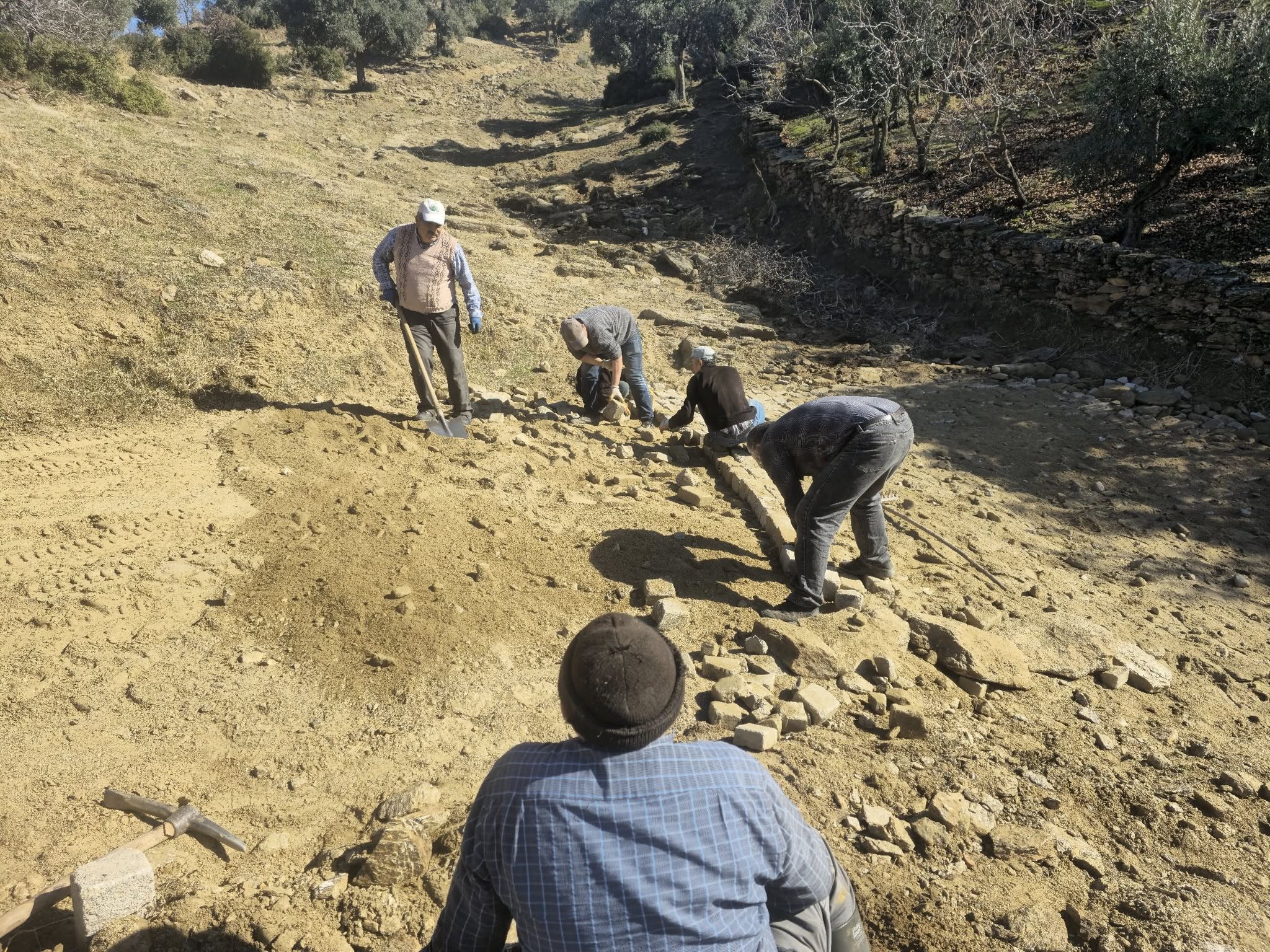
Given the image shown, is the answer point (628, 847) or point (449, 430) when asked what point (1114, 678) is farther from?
point (449, 430)

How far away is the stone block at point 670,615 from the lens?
387cm

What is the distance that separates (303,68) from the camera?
82.4 ft

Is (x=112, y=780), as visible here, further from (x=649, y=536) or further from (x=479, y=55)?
(x=479, y=55)

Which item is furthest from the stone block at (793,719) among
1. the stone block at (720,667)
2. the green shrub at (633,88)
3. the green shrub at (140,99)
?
the green shrub at (633,88)

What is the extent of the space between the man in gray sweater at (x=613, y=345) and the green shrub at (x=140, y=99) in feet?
40.4

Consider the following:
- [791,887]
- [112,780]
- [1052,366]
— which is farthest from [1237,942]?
[1052,366]

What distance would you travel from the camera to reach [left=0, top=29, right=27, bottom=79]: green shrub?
524 inches

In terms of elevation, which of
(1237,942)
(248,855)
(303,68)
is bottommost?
(248,855)

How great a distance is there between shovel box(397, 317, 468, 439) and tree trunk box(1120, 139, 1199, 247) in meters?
7.47

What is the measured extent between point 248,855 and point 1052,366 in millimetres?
8495

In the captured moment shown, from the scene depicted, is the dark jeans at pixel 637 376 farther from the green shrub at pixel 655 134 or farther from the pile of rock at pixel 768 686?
the green shrub at pixel 655 134

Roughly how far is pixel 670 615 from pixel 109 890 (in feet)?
7.76

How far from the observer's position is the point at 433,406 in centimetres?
588

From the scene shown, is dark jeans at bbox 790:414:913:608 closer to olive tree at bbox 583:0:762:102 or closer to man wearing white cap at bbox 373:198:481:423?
man wearing white cap at bbox 373:198:481:423
